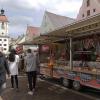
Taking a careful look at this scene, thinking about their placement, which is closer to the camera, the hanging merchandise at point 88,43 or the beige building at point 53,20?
the hanging merchandise at point 88,43

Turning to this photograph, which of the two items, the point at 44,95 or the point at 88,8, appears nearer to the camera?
the point at 44,95

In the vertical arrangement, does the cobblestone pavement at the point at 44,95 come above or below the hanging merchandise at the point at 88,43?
below

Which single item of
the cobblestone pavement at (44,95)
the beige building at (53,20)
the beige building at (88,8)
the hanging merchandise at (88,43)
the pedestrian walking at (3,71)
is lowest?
the cobblestone pavement at (44,95)

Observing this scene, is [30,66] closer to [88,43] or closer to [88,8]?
[88,43]

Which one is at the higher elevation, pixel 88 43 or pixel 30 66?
pixel 88 43

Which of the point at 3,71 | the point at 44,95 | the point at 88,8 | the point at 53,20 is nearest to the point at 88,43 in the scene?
the point at 44,95

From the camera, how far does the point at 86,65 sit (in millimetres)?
11344

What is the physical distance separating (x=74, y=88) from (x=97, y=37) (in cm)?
234

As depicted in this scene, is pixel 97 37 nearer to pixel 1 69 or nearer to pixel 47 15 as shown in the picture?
pixel 1 69

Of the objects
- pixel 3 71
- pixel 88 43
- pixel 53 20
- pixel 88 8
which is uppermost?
pixel 88 8

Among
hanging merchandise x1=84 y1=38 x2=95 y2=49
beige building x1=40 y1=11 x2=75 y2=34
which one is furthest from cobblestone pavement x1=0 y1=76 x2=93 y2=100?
beige building x1=40 y1=11 x2=75 y2=34

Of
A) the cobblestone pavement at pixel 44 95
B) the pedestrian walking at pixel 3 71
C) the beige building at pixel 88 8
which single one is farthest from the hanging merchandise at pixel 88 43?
the beige building at pixel 88 8

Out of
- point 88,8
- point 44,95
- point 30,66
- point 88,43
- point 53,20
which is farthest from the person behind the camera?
point 88,8

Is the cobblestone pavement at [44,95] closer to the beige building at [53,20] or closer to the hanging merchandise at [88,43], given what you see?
the hanging merchandise at [88,43]
